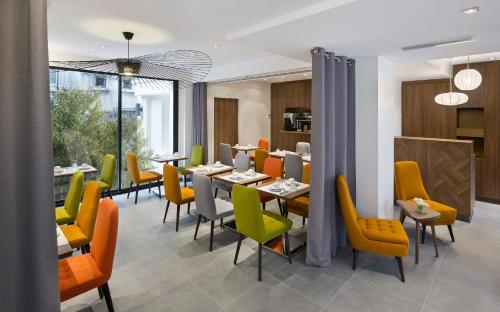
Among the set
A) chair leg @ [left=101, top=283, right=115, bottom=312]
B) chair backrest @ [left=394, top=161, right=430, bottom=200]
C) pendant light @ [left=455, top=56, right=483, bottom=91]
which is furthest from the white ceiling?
chair leg @ [left=101, top=283, right=115, bottom=312]

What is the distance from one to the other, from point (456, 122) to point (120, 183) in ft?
23.6

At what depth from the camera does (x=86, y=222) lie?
2.86 meters

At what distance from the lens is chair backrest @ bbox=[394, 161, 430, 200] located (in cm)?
405

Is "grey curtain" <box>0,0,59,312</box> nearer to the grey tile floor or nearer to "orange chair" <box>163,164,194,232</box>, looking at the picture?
the grey tile floor

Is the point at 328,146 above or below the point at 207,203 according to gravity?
above

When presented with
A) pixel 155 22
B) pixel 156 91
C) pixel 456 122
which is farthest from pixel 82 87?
pixel 456 122

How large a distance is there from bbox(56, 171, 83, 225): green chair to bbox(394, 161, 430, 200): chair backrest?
4.00m

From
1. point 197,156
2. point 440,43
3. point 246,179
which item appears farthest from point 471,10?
point 197,156

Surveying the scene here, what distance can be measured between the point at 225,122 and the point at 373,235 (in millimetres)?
5920

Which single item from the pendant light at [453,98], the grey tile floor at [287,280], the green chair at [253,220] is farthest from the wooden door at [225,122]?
the green chair at [253,220]

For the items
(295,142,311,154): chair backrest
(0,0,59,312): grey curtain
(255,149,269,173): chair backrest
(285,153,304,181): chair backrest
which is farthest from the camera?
(295,142,311,154): chair backrest

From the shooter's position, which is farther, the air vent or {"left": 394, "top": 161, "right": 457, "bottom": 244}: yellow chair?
{"left": 394, "top": 161, "right": 457, "bottom": 244}: yellow chair

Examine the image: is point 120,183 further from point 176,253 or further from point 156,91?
point 176,253

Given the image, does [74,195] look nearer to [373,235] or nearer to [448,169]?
[373,235]
